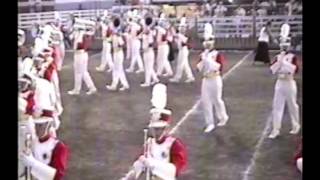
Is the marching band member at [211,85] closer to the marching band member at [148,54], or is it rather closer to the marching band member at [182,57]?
the marching band member at [182,57]

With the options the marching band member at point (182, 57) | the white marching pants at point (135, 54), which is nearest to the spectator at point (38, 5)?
the white marching pants at point (135, 54)

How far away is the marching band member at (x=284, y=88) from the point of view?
96.6 inches

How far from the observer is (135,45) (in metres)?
2.75

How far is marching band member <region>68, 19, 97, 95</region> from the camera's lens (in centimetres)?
268

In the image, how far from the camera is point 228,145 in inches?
99.6

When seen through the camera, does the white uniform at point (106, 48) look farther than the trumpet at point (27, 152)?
Yes

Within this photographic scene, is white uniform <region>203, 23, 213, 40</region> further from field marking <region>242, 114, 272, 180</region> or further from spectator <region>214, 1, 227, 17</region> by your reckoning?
field marking <region>242, 114, 272, 180</region>

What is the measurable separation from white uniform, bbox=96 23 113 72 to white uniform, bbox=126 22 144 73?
73mm

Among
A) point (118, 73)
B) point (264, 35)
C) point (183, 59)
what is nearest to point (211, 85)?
point (183, 59)

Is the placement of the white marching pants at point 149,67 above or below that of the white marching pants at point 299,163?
above

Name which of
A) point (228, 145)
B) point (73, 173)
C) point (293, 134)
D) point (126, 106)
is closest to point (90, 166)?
point (73, 173)

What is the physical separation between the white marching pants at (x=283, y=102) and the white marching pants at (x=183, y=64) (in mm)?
292
